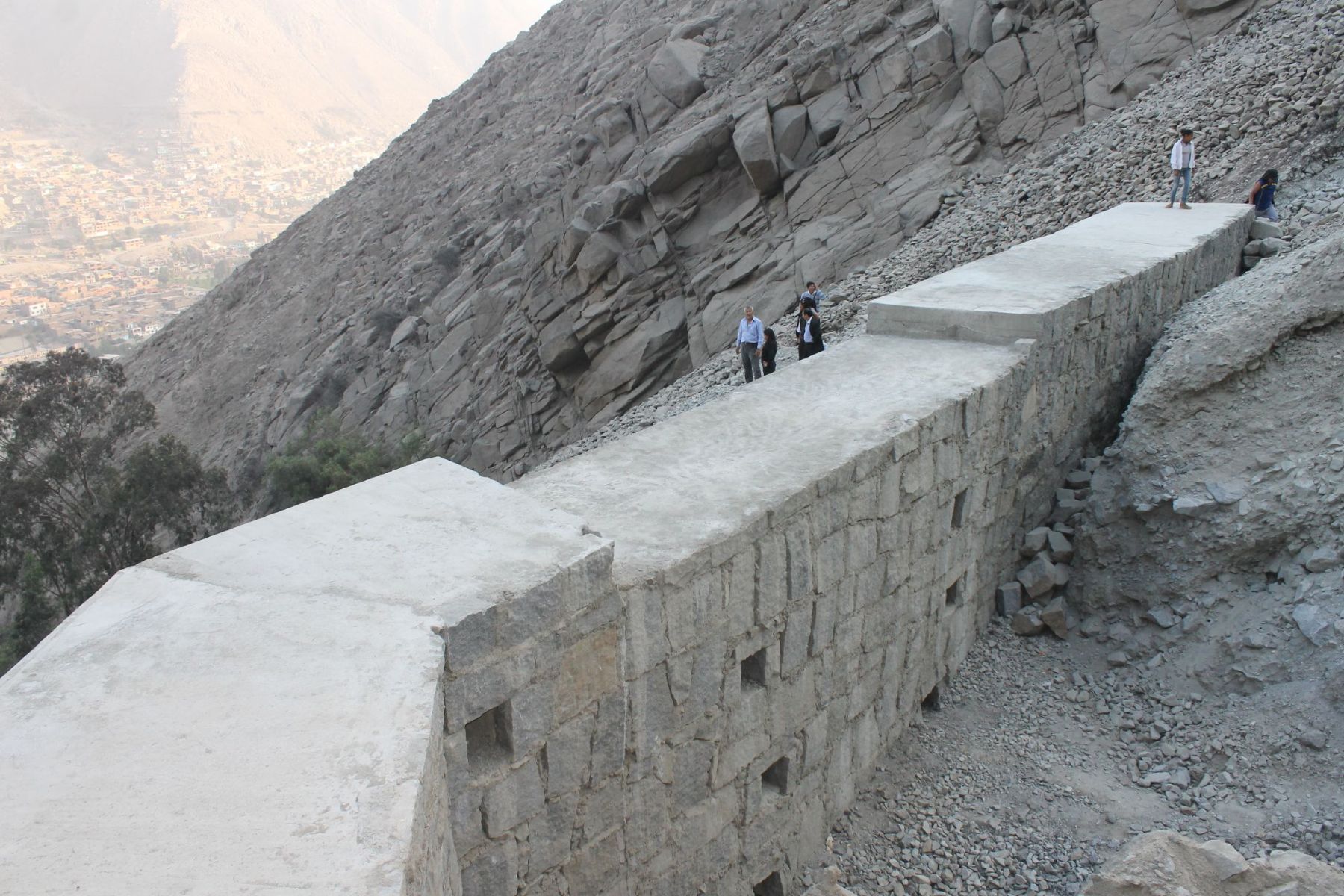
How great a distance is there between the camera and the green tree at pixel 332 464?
17828 millimetres

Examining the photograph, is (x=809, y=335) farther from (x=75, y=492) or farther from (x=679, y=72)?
(x=75, y=492)

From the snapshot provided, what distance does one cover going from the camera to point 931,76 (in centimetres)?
1625

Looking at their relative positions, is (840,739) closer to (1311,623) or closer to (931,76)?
(1311,623)

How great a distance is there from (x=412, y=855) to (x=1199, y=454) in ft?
17.7

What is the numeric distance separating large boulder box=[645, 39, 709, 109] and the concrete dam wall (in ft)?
47.5

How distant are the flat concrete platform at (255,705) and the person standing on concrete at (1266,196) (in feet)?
29.2

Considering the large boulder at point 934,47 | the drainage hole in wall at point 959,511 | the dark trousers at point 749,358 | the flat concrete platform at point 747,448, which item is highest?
the large boulder at point 934,47

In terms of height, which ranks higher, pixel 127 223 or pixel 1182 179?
pixel 127 223

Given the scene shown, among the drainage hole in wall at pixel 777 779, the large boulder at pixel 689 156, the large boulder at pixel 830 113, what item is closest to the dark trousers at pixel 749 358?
the large boulder at pixel 830 113

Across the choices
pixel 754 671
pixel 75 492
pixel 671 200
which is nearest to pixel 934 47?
pixel 671 200

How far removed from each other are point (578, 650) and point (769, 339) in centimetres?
819

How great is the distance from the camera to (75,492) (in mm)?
18547

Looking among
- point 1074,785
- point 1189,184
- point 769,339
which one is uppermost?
point 1189,184

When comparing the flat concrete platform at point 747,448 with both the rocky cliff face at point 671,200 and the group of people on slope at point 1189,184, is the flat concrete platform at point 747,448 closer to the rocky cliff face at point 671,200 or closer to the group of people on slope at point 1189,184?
the group of people on slope at point 1189,184
